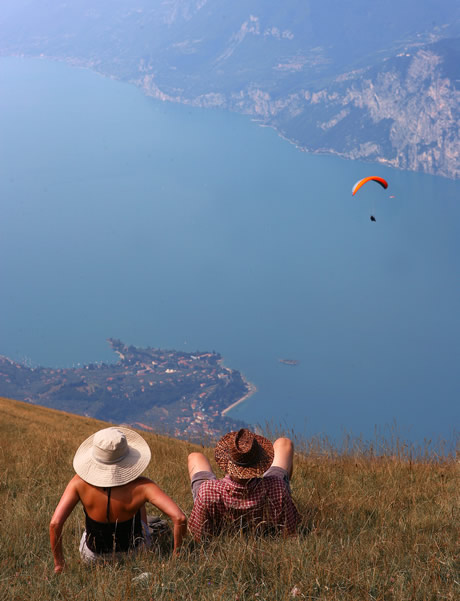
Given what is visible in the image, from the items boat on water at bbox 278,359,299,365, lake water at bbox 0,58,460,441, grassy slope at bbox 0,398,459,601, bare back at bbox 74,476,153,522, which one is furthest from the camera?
boat on water at bbox 278,359,299,365

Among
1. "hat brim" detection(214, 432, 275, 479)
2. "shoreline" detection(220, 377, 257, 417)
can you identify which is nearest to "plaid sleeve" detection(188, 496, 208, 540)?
"hat brim" detection(214, 432, 275, 479)

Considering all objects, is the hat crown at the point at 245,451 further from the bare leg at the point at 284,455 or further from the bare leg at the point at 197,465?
the bare leg at the point at 197,465

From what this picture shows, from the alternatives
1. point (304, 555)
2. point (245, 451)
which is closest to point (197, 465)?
point (245, 451)

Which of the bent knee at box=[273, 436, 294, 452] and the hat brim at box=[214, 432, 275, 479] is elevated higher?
the bent knee at box=[273, 436, 294, 452]

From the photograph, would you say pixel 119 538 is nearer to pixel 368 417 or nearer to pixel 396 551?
pixel 396 551

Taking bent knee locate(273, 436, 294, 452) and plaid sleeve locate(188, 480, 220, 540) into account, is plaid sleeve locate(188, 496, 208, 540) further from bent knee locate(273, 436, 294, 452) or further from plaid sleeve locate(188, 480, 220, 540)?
bent knee locate(273, 436, 294, 452)
